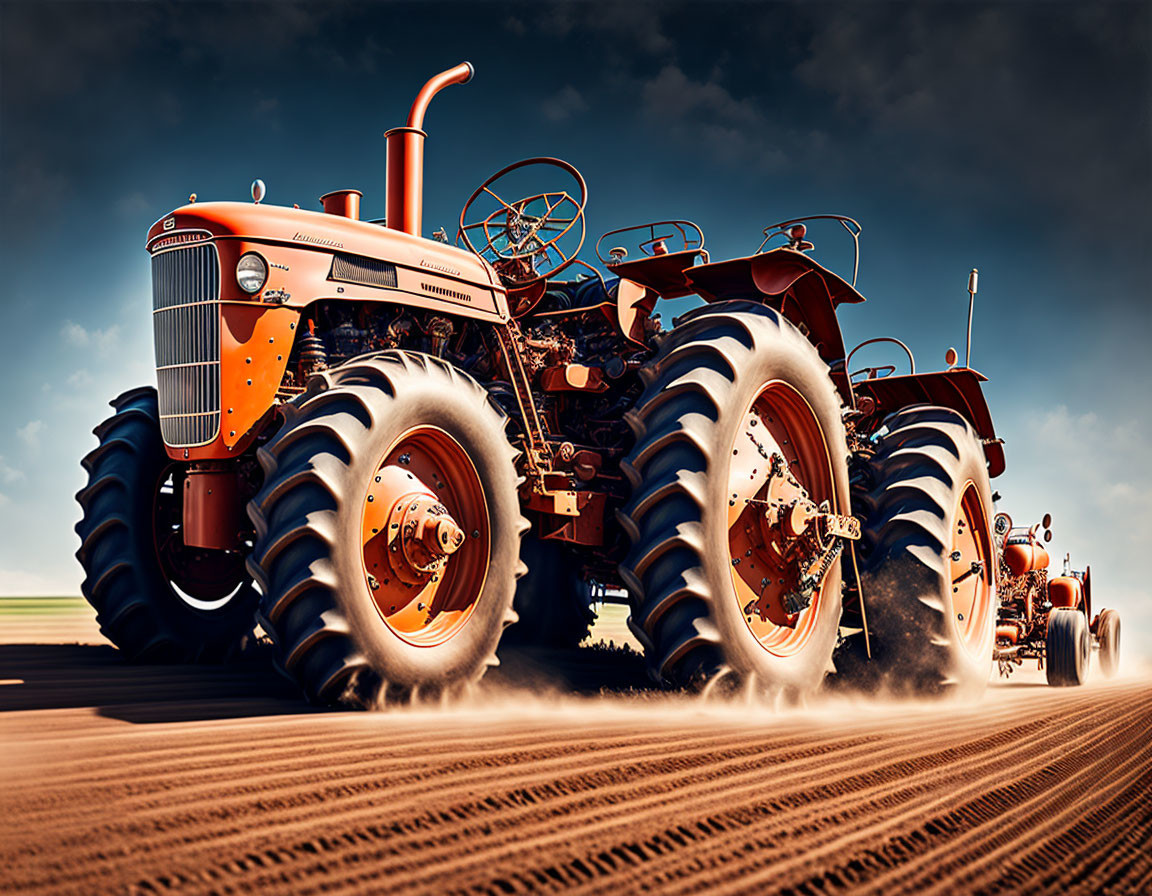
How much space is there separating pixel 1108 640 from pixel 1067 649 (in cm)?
229

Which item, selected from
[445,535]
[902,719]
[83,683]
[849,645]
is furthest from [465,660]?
[849,645]

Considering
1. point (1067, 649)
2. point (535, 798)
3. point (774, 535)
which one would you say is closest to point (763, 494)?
point (774, 535)

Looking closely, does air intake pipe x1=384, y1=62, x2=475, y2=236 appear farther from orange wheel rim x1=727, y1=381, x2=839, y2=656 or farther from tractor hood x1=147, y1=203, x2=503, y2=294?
orange wheel rim x1=727, y1=381, x2=839, y2=656

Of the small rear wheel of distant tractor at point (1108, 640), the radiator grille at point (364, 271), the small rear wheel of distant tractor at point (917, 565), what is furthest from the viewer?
the small rear wheel of distant tractor at point (1108, 640)

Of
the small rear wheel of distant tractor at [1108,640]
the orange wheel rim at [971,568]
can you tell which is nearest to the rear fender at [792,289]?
the orange wheel rim at [971,568]

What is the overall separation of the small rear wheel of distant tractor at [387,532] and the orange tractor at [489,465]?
12 mm

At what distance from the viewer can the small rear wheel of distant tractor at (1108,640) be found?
415 inches

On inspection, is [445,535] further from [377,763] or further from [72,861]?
[72,861]

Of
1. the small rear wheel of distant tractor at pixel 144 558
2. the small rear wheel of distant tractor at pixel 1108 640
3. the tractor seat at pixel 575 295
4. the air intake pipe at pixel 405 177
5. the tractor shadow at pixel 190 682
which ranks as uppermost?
the air intake pipe at pixel 405 177

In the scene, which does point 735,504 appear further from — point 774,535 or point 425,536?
point 425,536

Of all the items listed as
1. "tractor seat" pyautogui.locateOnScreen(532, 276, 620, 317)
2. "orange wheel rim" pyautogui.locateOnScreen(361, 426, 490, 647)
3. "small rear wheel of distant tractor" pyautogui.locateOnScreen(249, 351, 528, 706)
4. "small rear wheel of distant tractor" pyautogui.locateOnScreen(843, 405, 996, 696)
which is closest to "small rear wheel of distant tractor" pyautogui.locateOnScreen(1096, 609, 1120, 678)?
"small rear wheel of distant tractor" pyautogui.locateOnScreen(843, 405, 996, 696)

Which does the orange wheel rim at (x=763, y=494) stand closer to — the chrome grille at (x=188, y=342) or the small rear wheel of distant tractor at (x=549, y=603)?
the small rear wheel of distant tractor at (x=549, y=603)

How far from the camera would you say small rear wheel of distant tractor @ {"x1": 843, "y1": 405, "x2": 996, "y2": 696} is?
19.6 feet

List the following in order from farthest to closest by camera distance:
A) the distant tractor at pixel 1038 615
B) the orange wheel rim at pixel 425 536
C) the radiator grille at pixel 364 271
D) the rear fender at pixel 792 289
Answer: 1. the distant tractor at pixel 1038 615
2. the rear fender at pixel 792 289
3. the radiator grille at pixel 364 271
4. the orange wheel rim at pixel 425 536
